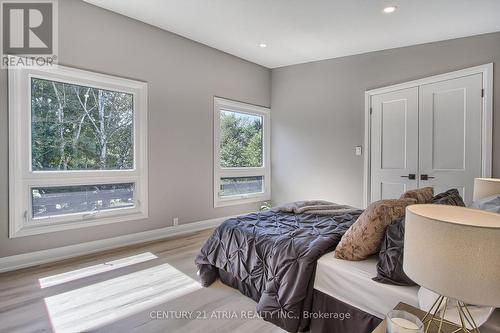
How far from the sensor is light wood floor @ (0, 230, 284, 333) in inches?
75.4

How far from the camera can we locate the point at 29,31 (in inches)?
113

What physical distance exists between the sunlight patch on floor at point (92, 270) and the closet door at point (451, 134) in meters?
3.75

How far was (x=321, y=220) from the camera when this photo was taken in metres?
2.55

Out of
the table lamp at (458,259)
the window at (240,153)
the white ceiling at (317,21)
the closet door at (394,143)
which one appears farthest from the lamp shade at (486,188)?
the window at (240,153)

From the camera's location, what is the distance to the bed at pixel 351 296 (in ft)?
4.80

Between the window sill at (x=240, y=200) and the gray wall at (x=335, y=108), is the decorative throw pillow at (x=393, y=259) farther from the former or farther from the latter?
the window sill at (x=240, y=200)

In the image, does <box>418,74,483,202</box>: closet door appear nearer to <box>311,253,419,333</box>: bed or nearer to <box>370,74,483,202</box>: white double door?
<box>370,74,483,202</box>: white double door

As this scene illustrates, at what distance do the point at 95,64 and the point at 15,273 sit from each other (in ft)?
7.87

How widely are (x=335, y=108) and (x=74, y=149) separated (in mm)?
3823

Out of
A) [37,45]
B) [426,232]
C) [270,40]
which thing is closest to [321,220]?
[426,232]

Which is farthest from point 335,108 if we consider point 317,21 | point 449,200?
point 449,200

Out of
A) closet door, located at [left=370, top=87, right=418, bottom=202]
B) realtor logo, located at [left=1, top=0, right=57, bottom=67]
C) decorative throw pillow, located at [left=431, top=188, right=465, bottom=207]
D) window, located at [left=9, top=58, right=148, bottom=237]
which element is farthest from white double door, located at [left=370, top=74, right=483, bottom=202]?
realtor logo, located at [left=1, top=0, right=57, bottom=67]

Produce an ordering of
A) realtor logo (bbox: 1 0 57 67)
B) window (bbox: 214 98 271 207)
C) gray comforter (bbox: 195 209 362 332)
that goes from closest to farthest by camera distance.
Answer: gray comforter (bbox: 195 209 362 332)
realtor logo (bbox: 1 0 57 67)
window (bbox: 214 98 271 207)

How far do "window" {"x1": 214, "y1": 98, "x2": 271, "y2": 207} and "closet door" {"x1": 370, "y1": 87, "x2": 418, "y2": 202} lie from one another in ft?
6.58
